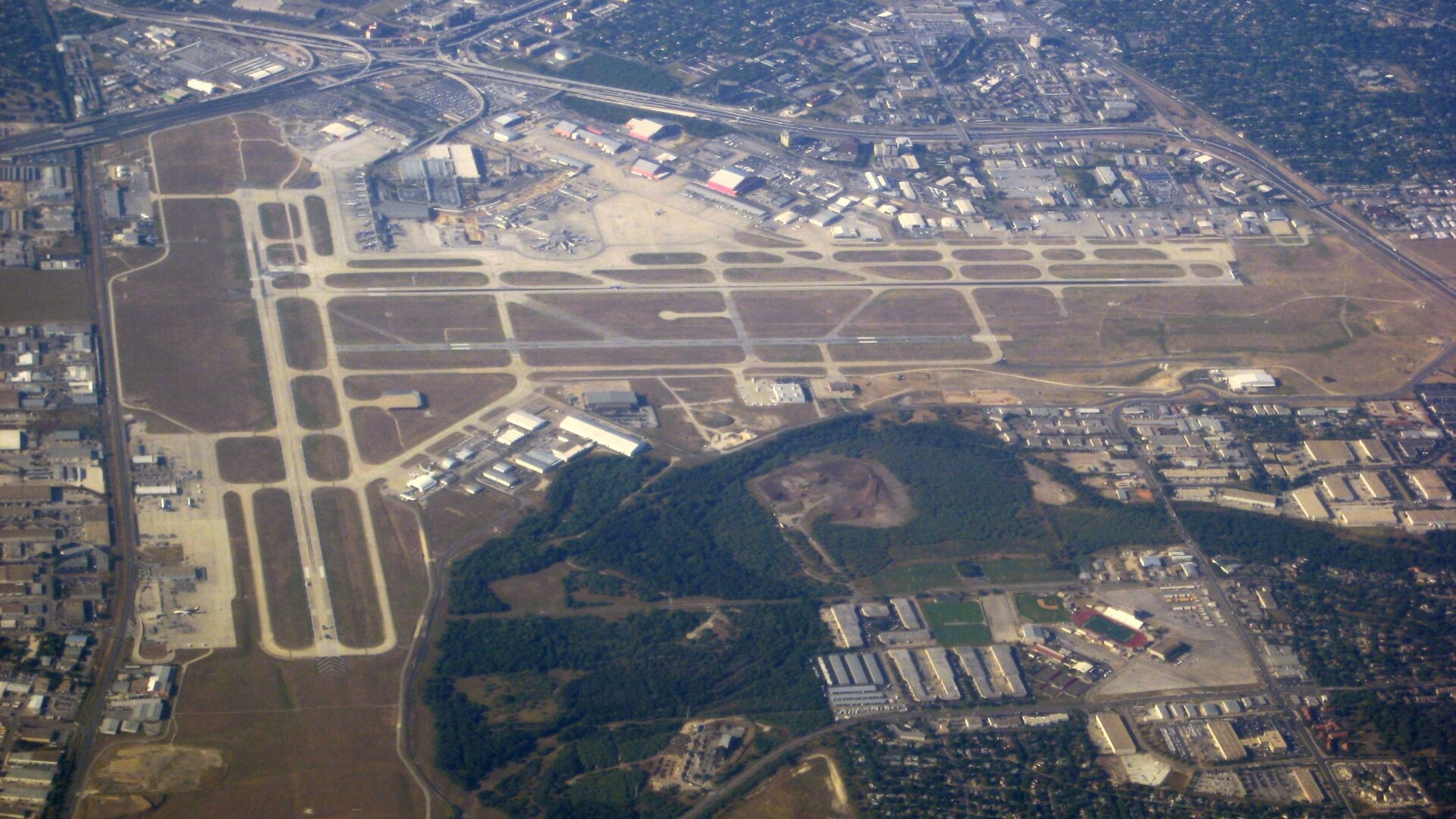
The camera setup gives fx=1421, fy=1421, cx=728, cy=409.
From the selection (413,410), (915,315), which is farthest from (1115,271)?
(413,410)

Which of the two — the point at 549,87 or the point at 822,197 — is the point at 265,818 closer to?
the point at 822,197

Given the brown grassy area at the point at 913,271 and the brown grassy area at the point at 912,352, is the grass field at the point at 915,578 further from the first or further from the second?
the brown grassy area at the point at 913,271

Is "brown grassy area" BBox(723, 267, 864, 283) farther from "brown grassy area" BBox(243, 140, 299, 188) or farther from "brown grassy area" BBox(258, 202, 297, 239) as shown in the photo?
"brown grassy area" BBox(243, 140, 299, 188)

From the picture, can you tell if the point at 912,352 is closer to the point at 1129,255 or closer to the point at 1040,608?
the point at 1129,255

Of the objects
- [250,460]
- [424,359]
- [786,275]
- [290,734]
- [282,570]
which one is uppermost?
[250,460]

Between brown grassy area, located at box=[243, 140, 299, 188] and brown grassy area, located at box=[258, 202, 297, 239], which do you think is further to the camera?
brown grassy area, located at box=[243, 140, 299, 188]

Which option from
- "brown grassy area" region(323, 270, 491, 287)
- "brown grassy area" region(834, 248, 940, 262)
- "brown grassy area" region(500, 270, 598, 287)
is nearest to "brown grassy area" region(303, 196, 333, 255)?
"brown grassy area" region(323, 270, 491, 287)
